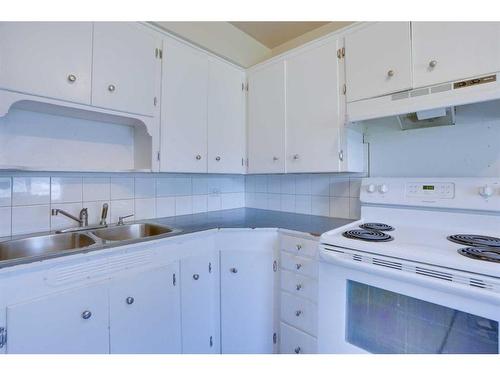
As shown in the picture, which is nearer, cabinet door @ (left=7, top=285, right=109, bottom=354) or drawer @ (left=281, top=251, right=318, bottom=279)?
cabinet door @ (left=7, top=285, right=109, bottom=354)

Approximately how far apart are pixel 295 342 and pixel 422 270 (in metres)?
0.88

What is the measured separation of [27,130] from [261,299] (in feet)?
→ 5.45

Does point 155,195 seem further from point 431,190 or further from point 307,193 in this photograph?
point 431,190

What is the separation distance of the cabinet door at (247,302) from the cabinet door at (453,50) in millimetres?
1291

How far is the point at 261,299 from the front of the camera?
156cm

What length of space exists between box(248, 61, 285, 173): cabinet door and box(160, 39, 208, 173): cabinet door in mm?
404

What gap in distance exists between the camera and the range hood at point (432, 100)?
103 cm

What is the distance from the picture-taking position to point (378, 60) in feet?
4.49

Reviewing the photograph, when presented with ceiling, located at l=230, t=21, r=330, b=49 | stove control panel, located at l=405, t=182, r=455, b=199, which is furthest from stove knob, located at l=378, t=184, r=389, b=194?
ceiling, located at l=230, t=21, r=330, b=49

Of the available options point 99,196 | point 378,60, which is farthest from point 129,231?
point 378,60

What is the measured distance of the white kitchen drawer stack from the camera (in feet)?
4.44

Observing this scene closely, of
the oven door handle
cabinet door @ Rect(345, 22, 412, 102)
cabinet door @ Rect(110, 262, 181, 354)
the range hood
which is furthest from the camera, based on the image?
cabinet door @ Rect(345, 22, 412, 102)

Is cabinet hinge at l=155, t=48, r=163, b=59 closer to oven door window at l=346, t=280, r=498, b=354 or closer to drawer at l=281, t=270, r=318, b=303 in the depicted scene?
drawer at l=281, t=270, r=318, b=303
